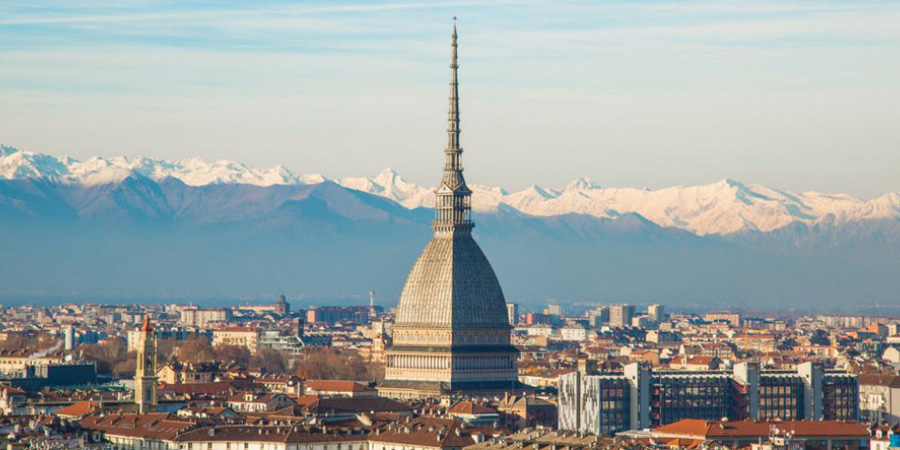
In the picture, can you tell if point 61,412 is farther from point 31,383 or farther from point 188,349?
point 188,349

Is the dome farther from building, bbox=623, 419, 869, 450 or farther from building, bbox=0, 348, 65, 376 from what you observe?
building, bbox=623, 419, 869, 450

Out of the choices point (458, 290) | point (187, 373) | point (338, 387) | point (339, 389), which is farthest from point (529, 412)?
point (187, 373)

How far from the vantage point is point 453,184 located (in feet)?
482

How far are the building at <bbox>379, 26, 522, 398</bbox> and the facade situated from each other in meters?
18.9

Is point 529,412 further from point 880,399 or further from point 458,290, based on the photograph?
point 880,399

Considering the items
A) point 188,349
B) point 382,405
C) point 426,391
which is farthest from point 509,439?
point 188,349

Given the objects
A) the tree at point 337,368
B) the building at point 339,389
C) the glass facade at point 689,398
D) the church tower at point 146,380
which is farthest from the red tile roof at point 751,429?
the tree at point 337,368

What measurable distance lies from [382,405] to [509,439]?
2779 centimetres

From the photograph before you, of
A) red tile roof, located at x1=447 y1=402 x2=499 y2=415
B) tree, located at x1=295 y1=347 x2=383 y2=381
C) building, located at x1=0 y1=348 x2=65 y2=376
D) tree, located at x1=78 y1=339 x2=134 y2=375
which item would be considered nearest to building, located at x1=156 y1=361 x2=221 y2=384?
tree, located at x1=295 y1=347 x2=383 y2=381

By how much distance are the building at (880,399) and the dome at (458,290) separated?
22231 mm

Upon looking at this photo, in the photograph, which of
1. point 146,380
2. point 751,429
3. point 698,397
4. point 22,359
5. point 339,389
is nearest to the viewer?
point 751,429

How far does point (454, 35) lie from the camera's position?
147 meters

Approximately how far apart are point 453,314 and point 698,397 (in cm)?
2817

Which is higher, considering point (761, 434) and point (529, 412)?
point (529, 412)
